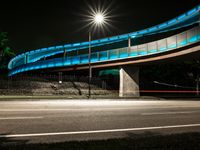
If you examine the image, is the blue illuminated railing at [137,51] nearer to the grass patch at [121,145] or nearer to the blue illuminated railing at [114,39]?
the blue illuminated railing at [114,39]

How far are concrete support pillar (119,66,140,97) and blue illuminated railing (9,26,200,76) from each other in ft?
9.18

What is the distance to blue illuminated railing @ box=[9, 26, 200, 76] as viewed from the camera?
75.7 feet

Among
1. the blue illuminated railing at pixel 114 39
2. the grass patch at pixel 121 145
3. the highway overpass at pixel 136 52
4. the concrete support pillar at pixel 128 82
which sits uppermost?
the blue illuminated railing at pixel 114 39

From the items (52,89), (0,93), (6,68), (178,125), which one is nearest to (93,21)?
(52,89)

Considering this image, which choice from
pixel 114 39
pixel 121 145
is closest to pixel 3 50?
pixel 114 39

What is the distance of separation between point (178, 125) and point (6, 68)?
77.1 m

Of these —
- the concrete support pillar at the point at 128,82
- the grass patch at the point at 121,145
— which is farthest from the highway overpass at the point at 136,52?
the grass patch at the point at 121,145

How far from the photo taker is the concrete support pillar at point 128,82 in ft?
108

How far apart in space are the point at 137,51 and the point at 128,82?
5.44 metres

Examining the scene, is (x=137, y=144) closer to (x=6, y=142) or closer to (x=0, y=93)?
(x=6, y=142)

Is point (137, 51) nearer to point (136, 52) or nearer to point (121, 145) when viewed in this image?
point (136, 52)

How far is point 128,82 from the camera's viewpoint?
33406 millimetres

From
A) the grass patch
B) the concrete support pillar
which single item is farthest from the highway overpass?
the grass patch

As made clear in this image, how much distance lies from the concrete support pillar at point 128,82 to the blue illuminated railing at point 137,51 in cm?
280
